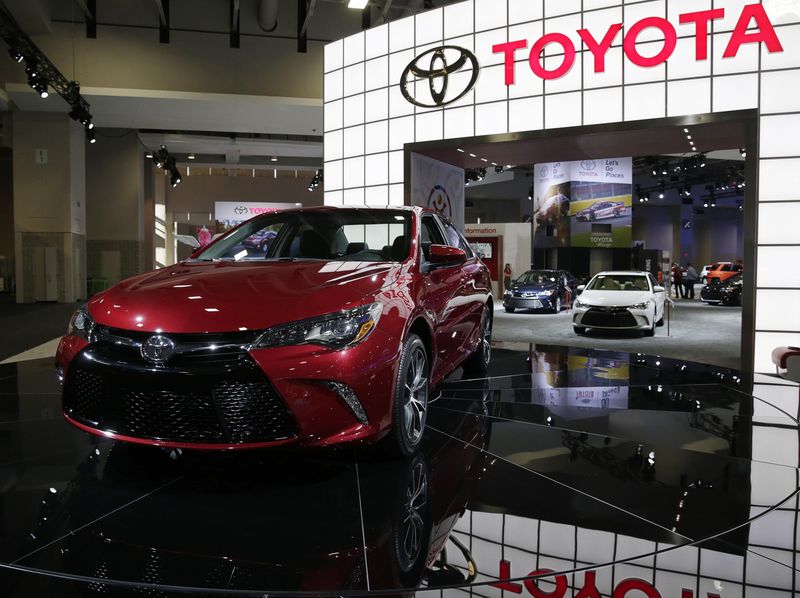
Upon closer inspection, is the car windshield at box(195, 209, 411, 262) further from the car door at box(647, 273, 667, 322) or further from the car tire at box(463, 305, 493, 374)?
the car door at box(647, 273, 667, 322)

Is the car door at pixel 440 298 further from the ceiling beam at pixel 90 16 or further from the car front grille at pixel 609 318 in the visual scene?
the ceiling beam at pixel 90 16

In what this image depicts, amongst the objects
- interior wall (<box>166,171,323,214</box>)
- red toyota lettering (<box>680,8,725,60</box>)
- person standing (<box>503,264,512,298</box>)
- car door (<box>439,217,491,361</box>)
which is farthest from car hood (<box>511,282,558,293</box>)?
interior wall (<box>166,171,323,214</box>)

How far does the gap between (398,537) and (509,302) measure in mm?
12739

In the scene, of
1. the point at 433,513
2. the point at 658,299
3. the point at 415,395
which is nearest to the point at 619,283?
the point at 658,299

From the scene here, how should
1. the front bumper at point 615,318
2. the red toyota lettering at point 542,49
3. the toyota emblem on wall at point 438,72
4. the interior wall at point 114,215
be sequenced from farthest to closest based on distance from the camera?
the interior wall at point 114,215
the front bumper at point 615,318
the toyota emblem on wall at point 438,72
the red toyota lettering at point 542,49

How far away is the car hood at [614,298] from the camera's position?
Answer: 1008cm

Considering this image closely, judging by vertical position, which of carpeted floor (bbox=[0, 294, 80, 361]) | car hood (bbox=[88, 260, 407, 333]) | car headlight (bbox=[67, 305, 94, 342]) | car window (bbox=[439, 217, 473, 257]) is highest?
car window (bbox=[439, 217, 473, 257])

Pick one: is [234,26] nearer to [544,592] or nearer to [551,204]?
[551,204]

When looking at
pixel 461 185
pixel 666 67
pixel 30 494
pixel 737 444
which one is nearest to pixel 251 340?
pixel 30 494

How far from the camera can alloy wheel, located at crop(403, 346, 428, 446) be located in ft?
9.84

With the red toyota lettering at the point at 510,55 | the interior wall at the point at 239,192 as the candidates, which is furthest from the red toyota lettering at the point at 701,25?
the interior wall at the point at 239,192

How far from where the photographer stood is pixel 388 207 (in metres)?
3.91

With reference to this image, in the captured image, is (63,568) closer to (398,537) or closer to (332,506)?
(332,506)

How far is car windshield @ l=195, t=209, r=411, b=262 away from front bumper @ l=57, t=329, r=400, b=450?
1.03m
